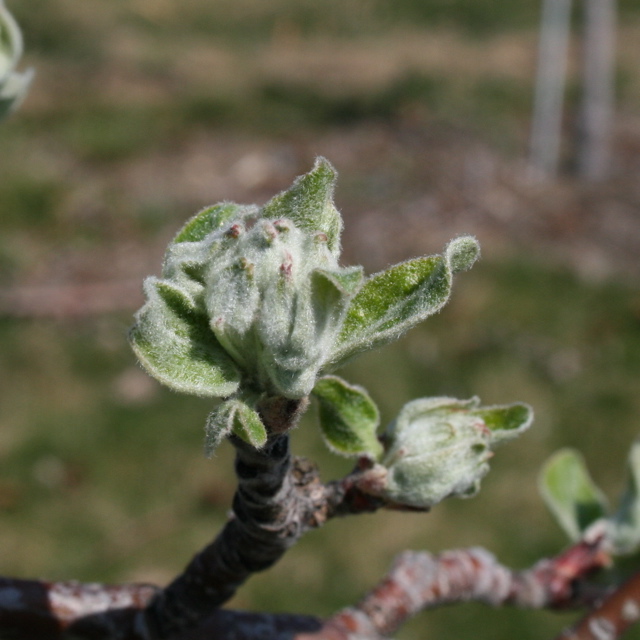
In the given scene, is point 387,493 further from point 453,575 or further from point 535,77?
point 535,77

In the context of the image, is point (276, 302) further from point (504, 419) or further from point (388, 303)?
point (504, 419)

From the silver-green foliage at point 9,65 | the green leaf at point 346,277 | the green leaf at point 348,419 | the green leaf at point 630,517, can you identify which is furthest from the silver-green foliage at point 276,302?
the green leaf at point 630,517

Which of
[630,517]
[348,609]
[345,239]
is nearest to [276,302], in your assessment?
[348,609]

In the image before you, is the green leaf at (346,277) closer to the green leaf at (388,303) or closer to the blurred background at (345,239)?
the green leaf at (388,303)

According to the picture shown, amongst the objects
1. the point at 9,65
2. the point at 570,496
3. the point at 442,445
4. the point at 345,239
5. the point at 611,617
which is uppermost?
the point at 345,239

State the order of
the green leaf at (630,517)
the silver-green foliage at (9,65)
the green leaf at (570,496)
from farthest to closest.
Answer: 1. the green leaf at (570,496)
2. the green leaf at (630,517)
3. the silver-green foliage at (9,65)

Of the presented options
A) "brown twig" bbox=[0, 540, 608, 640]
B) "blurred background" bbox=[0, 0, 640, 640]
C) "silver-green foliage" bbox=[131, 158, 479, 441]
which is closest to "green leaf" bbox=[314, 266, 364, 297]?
"silver-green foliage" bbox=[131, 158, 479, 441]
